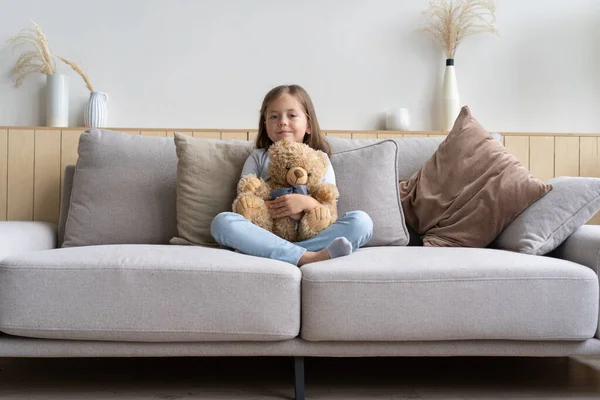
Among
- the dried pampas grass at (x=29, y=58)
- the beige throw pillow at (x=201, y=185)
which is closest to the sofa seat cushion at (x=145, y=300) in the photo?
the beige throw pillow at (x=201, y=185)

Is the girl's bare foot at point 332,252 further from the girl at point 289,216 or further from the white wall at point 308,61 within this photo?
the white wall at point 308,61

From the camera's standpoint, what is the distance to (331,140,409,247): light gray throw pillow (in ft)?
7.35

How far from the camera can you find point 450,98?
2.97 meters

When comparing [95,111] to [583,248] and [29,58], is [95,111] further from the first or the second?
[583,248]

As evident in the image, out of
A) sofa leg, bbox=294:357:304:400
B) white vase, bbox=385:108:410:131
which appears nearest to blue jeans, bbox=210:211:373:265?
sofa leg, bbox=294:357:304:400

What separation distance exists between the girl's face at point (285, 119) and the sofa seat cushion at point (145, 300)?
2.43 ft

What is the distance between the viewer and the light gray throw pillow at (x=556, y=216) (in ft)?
6.55

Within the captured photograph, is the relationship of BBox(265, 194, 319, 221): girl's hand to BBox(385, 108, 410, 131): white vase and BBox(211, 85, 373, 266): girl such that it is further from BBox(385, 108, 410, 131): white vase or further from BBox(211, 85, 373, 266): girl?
BBox(385, 108, 410, 131): white vase

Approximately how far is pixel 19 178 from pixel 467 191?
5.95 ft

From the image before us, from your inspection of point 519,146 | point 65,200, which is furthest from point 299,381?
point 519,146

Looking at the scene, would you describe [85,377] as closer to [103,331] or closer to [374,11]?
[103,331]

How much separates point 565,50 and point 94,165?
2.24 m

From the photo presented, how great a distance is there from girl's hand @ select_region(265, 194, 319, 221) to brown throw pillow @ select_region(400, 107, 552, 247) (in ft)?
1.50

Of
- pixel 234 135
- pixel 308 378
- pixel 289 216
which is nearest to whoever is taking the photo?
pixel 308 378
